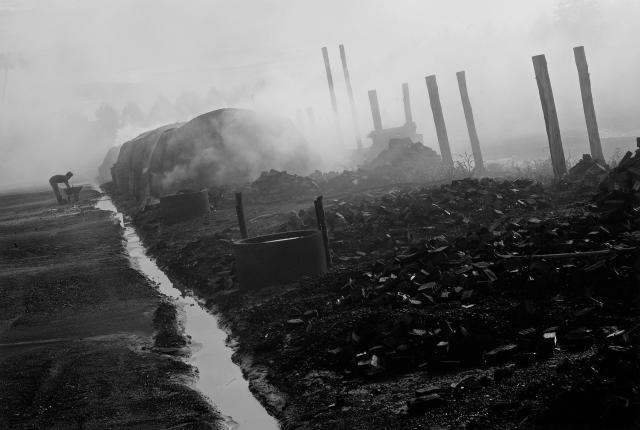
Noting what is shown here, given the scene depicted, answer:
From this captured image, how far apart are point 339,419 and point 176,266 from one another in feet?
31.1

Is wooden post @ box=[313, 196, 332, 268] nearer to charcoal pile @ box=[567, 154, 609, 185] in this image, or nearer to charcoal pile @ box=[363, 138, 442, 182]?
charcoal pile @ box=[567, 154, 609, 185]

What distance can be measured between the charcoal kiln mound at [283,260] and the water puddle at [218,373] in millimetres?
851

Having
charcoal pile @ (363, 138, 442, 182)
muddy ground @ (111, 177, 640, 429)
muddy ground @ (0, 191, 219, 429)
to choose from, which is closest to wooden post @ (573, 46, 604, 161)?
muddy ground @ (111, 177, 640, 429)

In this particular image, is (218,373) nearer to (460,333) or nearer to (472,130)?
(460,333)

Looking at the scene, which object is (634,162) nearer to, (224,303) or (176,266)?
(224,303)

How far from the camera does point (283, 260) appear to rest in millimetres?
11133

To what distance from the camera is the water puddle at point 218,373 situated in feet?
21.9

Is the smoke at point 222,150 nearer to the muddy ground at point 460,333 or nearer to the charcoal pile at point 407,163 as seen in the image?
the charcoal pile at point 407,163

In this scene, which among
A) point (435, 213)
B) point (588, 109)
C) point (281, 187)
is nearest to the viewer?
point (435, 213)

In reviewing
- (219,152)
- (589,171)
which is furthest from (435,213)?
(219,152)

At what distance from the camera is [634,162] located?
1176 cm

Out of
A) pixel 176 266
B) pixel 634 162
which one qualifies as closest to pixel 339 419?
pixel 634 162

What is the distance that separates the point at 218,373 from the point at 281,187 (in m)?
16.6

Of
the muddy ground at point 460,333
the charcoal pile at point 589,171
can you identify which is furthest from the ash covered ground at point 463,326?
the charcoal pile at point 589,171
